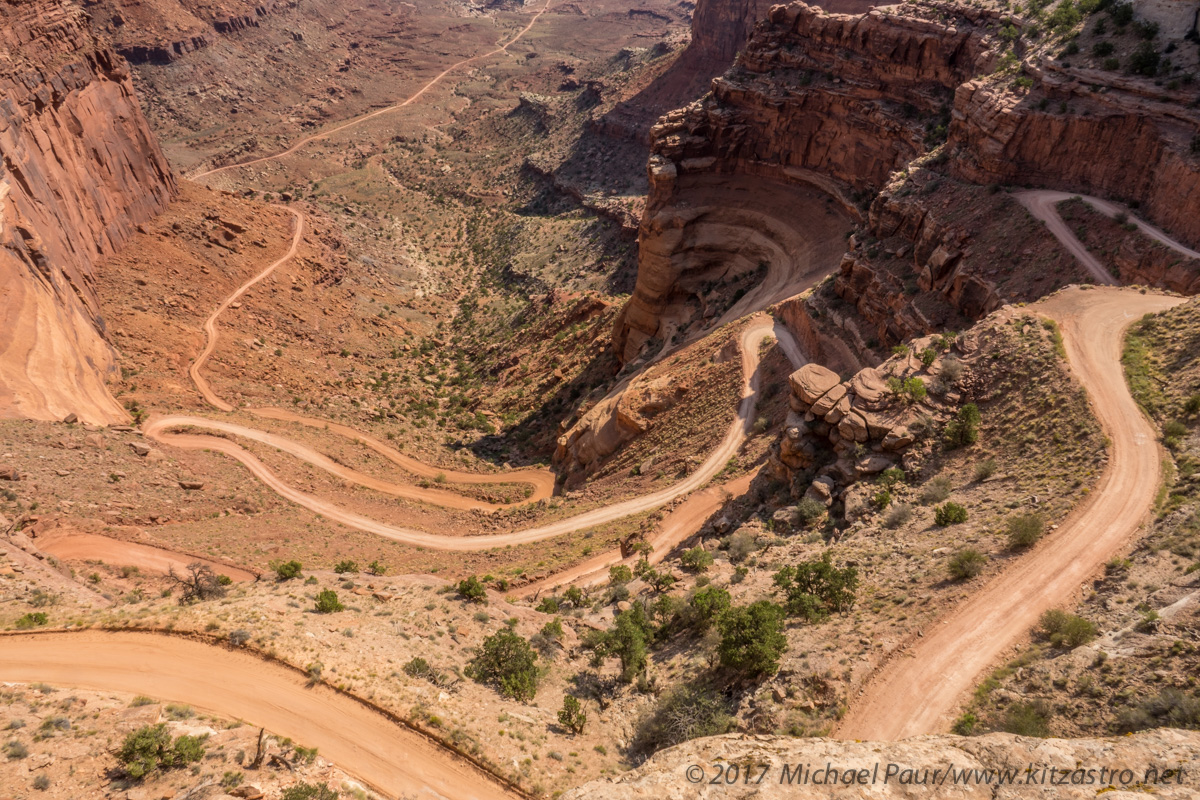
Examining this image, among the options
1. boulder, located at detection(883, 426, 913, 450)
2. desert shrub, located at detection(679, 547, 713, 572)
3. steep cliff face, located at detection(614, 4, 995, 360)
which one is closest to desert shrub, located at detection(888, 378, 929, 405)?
boulder, located at detection(883, 426, 913, 450)

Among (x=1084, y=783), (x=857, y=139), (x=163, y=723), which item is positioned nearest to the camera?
(x=1084, y=783)

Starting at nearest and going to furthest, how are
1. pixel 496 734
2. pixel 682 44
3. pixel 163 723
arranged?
pixel 163 723 → pixel 496 734 → pixel 682 44

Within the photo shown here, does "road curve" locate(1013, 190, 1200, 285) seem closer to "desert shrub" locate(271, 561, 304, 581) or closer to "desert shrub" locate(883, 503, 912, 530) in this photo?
"desert shrub" locate(883, 503, 912, 530)

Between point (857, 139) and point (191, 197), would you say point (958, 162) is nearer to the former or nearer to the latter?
point (857, 139)

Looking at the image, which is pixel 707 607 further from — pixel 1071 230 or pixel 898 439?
pixel 1071 230

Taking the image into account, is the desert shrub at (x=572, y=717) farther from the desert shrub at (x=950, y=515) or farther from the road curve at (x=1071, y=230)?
the road curve at (x=1071, y=230)

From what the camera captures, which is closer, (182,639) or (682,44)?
(182,639)

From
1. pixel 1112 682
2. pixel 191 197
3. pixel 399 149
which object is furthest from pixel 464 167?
pixel 1112 682
